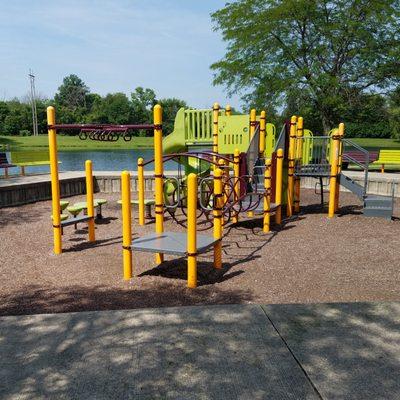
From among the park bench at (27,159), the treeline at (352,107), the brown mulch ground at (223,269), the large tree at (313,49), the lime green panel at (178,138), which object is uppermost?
the large tree at (313,49)

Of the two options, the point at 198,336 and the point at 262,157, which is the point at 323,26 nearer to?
the point at 262,157

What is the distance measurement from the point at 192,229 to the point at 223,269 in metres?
1.15

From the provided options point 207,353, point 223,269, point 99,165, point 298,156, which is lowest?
point 99,165

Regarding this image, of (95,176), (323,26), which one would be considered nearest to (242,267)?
(95,176)

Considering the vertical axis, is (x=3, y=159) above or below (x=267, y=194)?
above

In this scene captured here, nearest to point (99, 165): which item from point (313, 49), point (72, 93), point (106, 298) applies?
point (313, 49)

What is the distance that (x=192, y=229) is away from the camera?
5.03 meters

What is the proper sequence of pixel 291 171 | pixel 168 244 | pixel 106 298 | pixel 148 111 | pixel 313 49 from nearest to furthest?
pixel 106 298, pixel 168 244, pixel 291 171, pixel 313 49, pixel 148 111

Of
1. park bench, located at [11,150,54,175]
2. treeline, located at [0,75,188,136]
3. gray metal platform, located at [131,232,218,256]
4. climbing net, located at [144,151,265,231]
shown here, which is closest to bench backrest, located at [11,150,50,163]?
park bench, located at [11,150,54,175]

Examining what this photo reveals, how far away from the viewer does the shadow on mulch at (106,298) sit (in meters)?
4.48

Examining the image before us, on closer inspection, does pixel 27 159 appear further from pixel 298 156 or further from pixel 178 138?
pixel 298 156

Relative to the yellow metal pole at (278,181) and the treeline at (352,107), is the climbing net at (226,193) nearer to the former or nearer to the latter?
the yellow metal pole at (278,181)

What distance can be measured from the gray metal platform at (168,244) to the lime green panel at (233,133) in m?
4.54

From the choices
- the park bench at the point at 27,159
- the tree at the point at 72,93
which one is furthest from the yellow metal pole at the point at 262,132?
the tree at the point at 72,93
